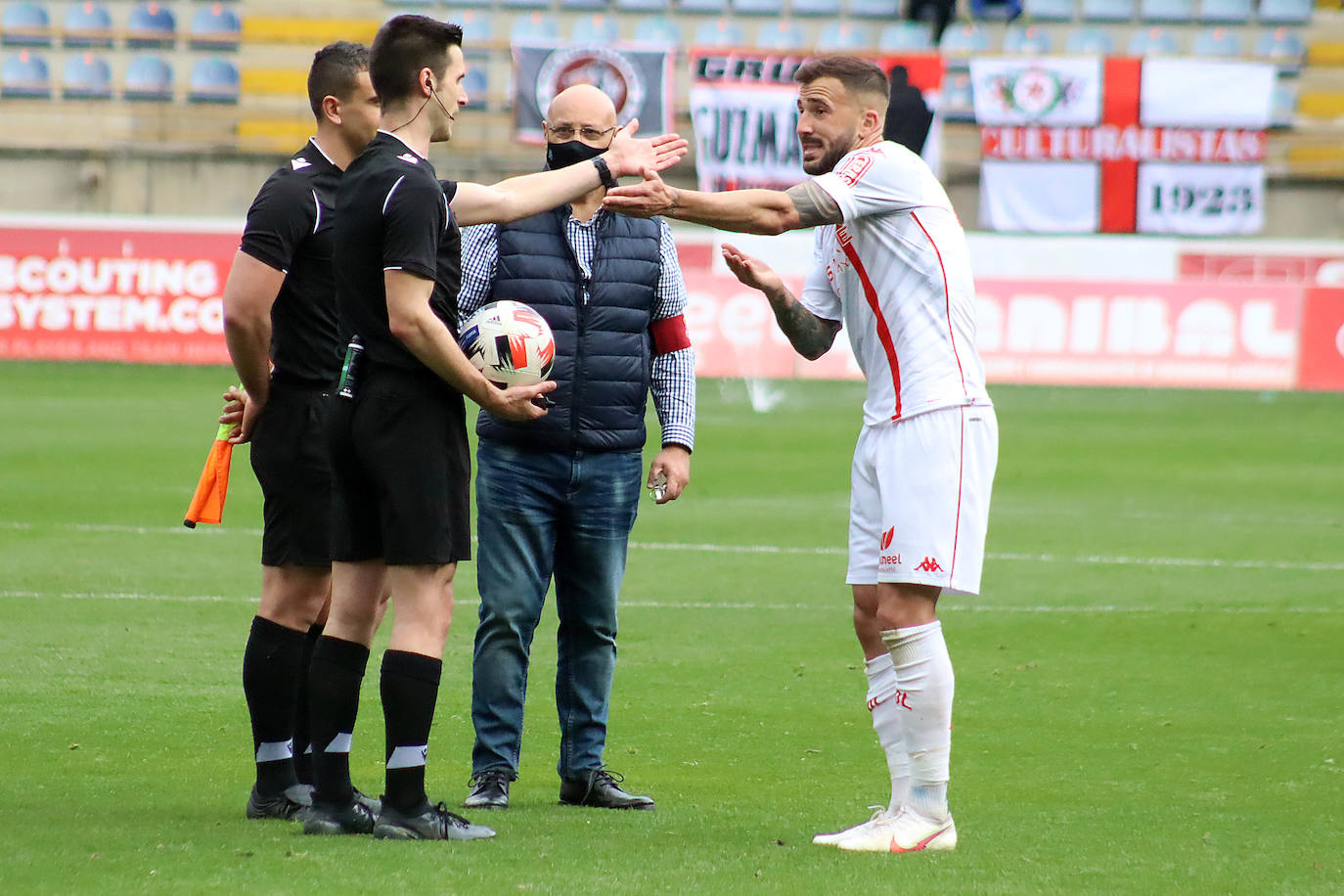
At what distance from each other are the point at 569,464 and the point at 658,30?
32.9 metres

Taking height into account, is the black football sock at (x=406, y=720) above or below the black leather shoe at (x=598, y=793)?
above

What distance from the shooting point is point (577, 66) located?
31.4 meters

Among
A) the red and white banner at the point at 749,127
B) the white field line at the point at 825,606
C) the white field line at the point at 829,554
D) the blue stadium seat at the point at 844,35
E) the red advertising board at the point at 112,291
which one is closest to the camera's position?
the white field line at the point at 825,606

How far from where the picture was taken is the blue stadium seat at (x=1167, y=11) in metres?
37.7

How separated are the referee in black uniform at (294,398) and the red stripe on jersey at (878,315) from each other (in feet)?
4.91

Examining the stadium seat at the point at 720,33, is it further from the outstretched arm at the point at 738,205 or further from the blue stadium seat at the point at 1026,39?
the outstretched arm at the point at 738,205

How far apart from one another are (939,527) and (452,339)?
1.45 metres

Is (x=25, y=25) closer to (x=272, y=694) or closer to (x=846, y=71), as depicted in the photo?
(x=272, y=694)

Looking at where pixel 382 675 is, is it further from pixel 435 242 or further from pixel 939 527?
pixel 939 527

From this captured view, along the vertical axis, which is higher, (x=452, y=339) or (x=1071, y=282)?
(x=1071, y=282)

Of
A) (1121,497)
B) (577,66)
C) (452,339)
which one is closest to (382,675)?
(452,339)

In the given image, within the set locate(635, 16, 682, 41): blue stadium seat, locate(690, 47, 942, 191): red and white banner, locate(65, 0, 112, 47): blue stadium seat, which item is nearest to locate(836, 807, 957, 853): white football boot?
locate(690, 47, 942, 191): red and white banner

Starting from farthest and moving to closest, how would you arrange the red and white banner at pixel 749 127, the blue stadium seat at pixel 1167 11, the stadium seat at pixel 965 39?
the blue stadium seat at pixel 1167 11
the stadium seat at pixel 965 39
the red and white banner at pixel 749 127

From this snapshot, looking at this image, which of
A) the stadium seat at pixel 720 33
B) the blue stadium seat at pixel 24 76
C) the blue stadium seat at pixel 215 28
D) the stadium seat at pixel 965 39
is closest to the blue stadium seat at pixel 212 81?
the blue stadium seat at pixel 215 28
